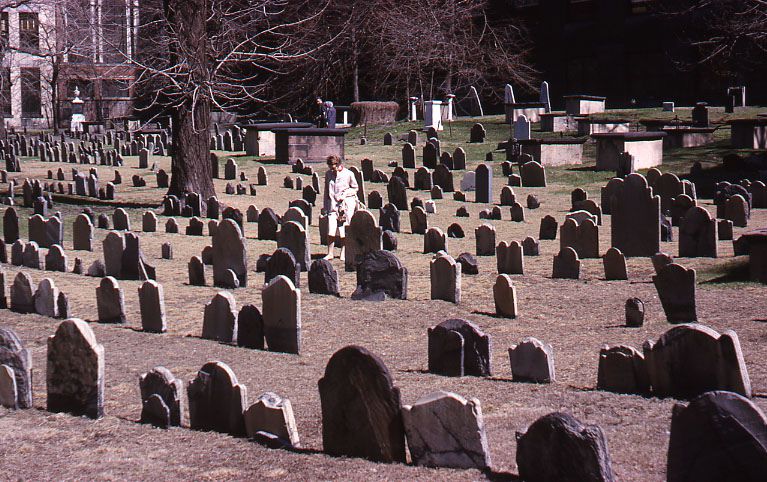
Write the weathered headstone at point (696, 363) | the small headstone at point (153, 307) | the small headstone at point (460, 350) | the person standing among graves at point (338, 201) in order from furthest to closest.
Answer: the person standing among graves at point (338, 201)
the small headstone at point (153, 307)
the small headstone at point (460, 350)
the weathered headstone at point (696, 363)

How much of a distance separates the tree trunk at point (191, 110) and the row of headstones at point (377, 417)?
13727 millimetres

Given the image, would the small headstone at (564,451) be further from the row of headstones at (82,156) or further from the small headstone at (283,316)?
the row of headstones at (82,156)

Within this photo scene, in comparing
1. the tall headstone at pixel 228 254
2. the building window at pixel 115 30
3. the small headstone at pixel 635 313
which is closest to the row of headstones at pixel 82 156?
the building window at pixel 115 30

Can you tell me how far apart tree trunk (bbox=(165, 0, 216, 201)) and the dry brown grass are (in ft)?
16.7

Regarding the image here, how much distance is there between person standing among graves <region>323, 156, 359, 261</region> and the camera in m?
15.6

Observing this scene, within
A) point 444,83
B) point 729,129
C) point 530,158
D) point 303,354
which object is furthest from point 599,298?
point 444,83

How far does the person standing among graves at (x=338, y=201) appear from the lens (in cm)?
1559

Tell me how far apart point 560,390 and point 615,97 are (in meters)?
43.5

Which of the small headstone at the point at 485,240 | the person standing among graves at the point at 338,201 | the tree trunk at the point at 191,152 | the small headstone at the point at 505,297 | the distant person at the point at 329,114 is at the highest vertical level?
the distant person at the point at 329,114

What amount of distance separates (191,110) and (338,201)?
6.74 meters

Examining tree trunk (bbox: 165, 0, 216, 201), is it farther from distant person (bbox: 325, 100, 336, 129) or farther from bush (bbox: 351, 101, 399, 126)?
bush (bbox: 351, 101, 399, 126)

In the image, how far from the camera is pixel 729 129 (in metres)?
32.3

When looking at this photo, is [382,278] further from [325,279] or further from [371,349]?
[371,349]

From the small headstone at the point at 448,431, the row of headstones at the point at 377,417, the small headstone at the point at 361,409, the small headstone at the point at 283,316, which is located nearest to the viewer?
the row of headstones at the point at 377,417
